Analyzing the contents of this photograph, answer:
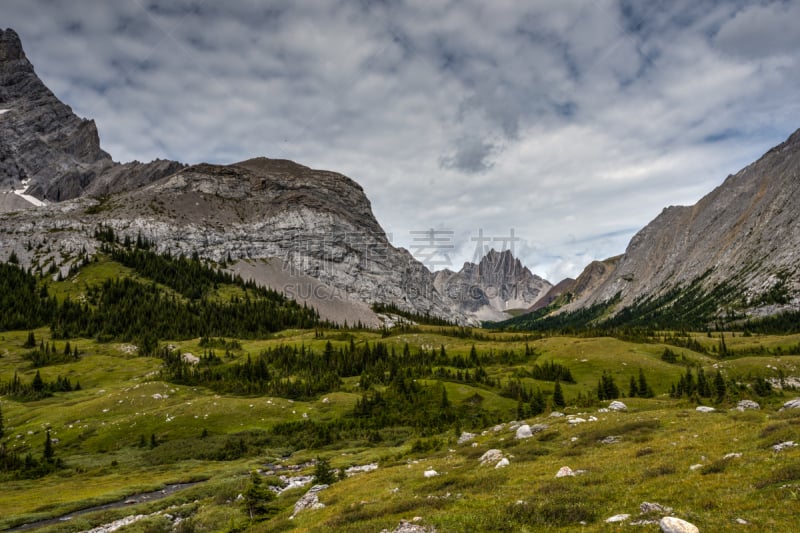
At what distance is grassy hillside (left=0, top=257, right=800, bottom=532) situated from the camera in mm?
19953

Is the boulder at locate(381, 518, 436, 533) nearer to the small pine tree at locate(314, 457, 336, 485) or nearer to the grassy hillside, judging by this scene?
the grassy hillside

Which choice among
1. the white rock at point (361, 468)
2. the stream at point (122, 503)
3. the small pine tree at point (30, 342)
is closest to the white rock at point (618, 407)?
the white rock at point (361, 468)

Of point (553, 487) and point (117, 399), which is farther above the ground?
point (553, 487)

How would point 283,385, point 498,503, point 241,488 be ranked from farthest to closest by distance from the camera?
point 283,385 → point 241,488 → point 498,503

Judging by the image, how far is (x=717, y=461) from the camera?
2181 cm

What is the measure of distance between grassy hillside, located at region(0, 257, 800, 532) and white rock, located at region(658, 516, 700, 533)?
2.99 feet

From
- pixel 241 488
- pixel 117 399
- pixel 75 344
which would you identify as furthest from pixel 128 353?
pixel 241 488

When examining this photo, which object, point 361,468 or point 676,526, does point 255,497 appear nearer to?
point 361,468

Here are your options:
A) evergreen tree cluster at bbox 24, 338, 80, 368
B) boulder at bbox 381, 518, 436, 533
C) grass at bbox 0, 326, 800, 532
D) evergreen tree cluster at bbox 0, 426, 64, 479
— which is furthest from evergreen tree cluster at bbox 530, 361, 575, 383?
evergreen tree cluster at bbox 24, 338, 80, 368

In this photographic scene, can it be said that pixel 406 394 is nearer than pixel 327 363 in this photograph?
Yes

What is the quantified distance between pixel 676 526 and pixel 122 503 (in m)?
55.6

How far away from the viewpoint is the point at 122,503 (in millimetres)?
47219

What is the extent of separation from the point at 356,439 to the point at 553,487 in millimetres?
61087

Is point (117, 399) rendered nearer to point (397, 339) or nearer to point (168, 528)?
point (168, 528)
